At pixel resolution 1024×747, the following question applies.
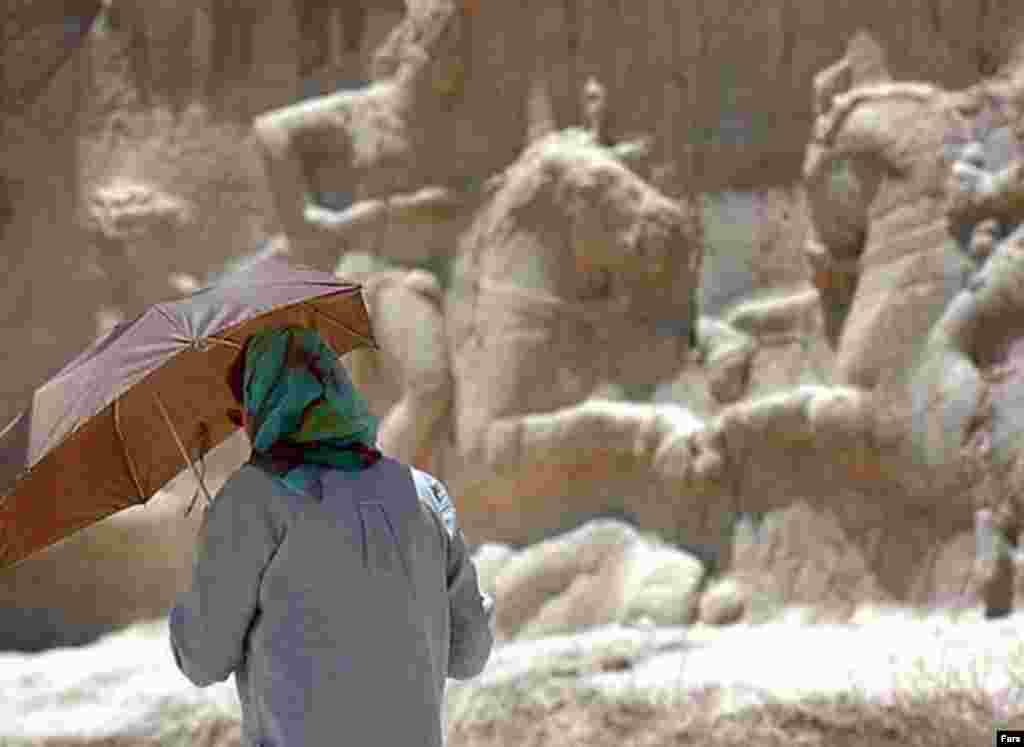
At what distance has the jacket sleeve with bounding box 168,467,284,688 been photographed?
6.79 feet

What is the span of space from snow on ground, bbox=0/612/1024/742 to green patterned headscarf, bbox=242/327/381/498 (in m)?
2.36

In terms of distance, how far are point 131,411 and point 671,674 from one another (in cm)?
240

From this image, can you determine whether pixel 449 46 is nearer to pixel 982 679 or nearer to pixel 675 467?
pixel 675 467

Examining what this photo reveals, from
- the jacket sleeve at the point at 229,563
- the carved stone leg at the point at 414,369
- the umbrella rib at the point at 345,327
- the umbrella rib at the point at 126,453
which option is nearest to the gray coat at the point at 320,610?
the jacket sleeve at the point at 229,563

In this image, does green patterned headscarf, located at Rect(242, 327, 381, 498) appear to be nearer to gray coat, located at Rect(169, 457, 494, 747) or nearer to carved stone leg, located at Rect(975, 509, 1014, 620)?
gray coat, located at Rect(169, 457, 494, 747)

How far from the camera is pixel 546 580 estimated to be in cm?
725

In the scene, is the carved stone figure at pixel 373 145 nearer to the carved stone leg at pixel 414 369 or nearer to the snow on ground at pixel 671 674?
the carved stone leg at pixel 414 369

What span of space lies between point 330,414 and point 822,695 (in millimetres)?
2455

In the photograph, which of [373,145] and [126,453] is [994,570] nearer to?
[373,145]

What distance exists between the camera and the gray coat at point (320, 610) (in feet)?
6.82

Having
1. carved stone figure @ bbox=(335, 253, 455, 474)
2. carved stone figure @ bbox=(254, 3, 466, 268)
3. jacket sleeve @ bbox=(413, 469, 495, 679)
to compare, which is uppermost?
jacket sleeve @ bbox=(413, 469, 495, 679)

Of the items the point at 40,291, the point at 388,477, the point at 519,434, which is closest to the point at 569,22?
the point at 519,434

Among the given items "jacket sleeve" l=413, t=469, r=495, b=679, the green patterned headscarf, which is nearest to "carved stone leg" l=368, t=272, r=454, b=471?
"jacket sleeve" l=413, t=469, r=495, b=679

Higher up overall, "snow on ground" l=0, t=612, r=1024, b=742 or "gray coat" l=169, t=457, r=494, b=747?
"gray coat" l=169, t=457, r=494, b=747
